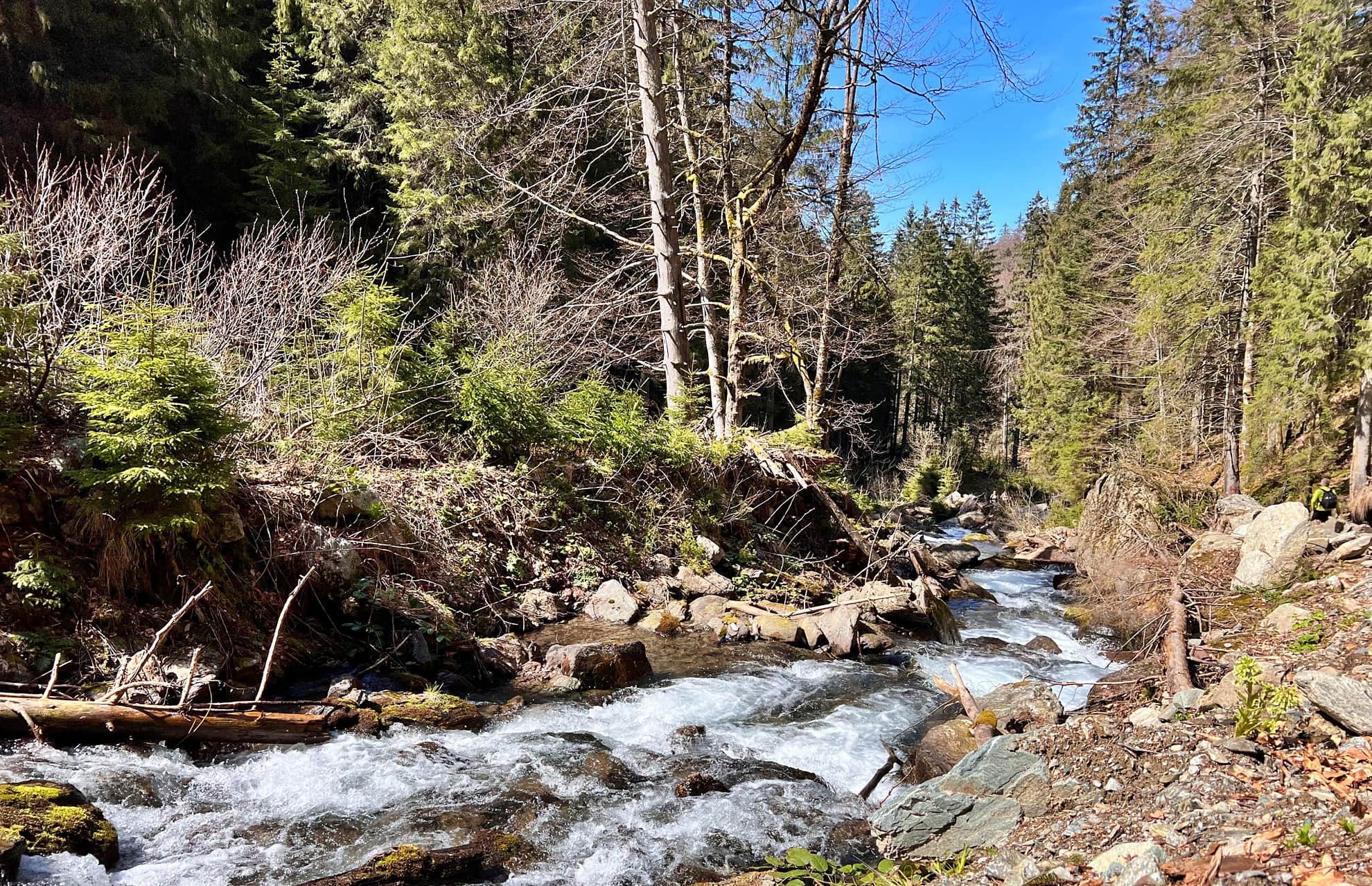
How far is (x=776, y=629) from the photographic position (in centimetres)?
841

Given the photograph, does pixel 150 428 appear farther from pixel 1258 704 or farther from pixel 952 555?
pixel 952 555

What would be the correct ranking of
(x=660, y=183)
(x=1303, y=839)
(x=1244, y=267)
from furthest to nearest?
(x=1244, y=267)
(x=660, y=183)
(x=1303, y=839)

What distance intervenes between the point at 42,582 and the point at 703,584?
6.57 m

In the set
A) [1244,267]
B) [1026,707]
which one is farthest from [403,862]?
[1244,267]

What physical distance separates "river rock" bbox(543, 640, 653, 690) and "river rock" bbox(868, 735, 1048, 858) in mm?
2635

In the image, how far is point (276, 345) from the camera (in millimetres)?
8289

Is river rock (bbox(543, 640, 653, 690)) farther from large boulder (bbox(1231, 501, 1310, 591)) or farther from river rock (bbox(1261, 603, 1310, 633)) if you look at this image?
large boulder (bbox(1231, 501, 1310, 591))

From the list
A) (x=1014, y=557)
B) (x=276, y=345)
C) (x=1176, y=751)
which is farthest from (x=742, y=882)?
(x=1014, y=557)

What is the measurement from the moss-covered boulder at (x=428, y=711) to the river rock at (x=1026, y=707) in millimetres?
4164

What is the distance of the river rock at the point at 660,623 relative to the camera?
820 centimetres

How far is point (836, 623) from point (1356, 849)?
5.86 m

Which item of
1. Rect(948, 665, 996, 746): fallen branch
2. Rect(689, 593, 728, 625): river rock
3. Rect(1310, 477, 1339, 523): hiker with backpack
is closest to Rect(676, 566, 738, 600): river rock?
Rect(689, 593, 728, 625): river rock

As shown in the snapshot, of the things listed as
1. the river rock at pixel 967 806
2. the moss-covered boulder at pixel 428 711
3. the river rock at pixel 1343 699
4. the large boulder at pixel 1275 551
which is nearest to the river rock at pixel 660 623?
the moss-covered boulder at pixel 428 711

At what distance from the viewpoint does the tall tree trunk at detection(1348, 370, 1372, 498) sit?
11398 millimetres
